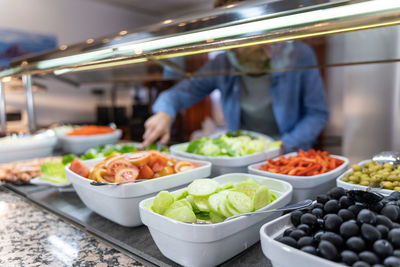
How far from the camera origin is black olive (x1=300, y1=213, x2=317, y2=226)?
64 cm

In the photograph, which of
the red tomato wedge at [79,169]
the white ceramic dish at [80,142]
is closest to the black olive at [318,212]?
the red tomato wedge at [79,169]

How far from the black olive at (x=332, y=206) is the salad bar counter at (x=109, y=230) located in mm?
195

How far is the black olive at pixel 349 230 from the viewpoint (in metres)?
0.56

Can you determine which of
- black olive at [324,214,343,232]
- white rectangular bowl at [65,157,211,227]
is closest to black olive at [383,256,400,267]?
black olive at [324,214,343,232]

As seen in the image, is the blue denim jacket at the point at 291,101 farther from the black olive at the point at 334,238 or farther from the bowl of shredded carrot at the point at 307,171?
the black olive at the point at 334,238

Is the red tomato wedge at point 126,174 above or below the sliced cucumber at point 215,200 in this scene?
above

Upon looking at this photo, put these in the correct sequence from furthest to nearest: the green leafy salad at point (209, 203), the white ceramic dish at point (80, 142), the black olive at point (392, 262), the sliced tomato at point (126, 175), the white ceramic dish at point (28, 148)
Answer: the white ceramic dish at point (80, 142) < the white ceramic dish at point (28, 148) < the sliced tomato at point (126, 175) < the green leafy salad at point (209, 203) < the black olive at point (392, 262)

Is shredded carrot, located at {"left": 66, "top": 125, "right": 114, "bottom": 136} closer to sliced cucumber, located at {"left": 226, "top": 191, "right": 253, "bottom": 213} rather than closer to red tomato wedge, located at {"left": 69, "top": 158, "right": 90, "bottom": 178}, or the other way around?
red tomato wedge, located at {"left": 69, "top": 158, "right": 90, "bottom": 178}

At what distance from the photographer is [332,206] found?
0.67m

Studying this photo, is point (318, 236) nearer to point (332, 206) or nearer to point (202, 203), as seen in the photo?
point (332, 206)

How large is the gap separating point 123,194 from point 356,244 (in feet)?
2.00

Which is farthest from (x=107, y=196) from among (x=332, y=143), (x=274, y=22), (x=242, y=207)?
(x=332, y=143)

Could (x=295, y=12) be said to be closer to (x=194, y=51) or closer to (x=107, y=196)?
(x=194, y=51)

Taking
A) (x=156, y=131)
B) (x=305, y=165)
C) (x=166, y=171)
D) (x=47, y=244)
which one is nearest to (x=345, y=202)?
(x=305, y=165)
